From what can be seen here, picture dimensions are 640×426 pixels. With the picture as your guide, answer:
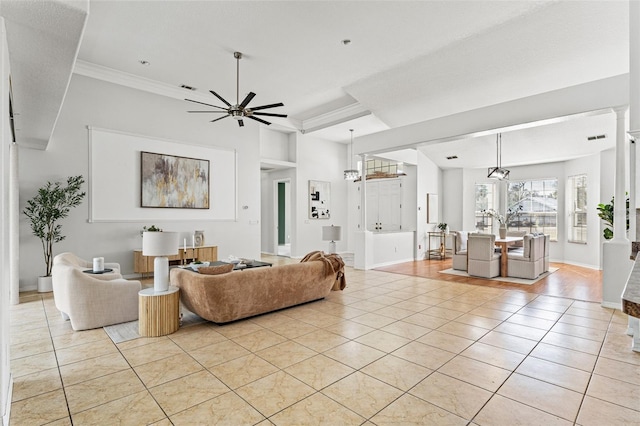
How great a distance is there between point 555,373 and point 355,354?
5.17ft

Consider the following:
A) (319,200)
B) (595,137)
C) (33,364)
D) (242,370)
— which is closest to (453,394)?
(242,370)

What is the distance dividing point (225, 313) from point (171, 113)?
4943 mm

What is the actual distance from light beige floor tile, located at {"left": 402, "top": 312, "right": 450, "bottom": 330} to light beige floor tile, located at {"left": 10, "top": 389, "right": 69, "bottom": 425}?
3.24 metres

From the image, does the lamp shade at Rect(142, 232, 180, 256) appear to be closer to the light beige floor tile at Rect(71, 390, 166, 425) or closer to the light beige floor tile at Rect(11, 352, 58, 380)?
the light beige floor tile at Rect(11, 352, 58, 380)

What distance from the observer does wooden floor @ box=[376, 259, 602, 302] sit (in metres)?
5.38

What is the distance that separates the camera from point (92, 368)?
9.05ft

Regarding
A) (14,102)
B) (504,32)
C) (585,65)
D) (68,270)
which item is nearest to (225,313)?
(68,270)

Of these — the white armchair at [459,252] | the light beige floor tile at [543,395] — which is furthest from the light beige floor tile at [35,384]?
the white armchair at [459,252]

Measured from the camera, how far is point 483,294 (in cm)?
534

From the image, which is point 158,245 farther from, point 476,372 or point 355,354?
point 476,372

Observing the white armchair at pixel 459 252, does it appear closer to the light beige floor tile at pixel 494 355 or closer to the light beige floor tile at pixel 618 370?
the light beige floor tile at pixel 494 355

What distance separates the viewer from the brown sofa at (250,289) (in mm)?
3623

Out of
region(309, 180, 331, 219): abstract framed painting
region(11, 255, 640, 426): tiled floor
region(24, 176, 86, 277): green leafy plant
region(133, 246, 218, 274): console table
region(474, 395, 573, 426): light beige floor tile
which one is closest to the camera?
region(474, 395, 573, 426): light beige floor tile

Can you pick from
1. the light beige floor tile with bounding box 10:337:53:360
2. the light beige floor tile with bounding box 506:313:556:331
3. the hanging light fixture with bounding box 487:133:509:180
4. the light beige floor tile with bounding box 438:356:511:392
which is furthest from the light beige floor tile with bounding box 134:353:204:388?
the hanging light fixture with bounding box 487:133:509:180
